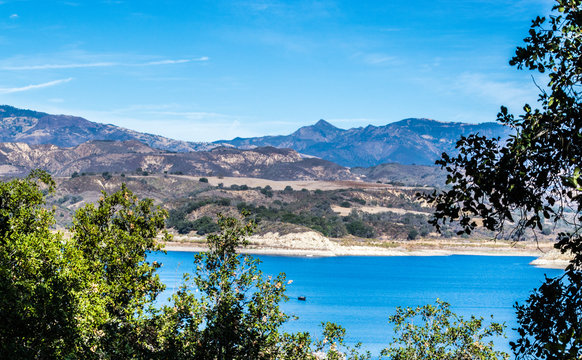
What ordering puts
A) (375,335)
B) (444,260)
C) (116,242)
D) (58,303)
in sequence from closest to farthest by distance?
(58,303) → (116,242) → (375,335) → (444,260)

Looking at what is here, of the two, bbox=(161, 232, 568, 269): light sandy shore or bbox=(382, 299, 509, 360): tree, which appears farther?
bbox=(161, 232, 568, 269): light sandy shore

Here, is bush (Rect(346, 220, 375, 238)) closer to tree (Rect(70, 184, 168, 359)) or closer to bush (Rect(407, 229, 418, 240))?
bush (Rect(407, 229, 418, 240))

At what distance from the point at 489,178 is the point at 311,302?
60.3m

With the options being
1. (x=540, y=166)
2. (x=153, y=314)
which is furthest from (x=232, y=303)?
(x=540, y=166)

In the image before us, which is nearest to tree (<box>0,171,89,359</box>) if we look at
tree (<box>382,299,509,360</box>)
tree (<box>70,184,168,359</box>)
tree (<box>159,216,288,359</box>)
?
tree (<box>70,184,168,359</box>)

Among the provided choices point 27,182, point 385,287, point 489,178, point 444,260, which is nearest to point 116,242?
point 27,182

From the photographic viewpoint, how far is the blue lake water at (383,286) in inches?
2173

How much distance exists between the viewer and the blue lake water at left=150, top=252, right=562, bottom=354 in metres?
55.2

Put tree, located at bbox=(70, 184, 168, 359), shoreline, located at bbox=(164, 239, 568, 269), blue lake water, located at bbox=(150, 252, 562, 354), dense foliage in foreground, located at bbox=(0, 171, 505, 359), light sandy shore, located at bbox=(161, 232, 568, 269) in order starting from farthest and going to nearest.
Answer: light sandy shore, located at bbox=(161, 232, 568, 269) → shoreline, located at bbox=(164, 239, 568, 269) → blue lake water, located at bbox=(150, 252, 562, 354) → tree, located at bbox=(70, 184, 168, 359) → dense foliage in foreground, located at bbox=(0, 171, 505, 359)

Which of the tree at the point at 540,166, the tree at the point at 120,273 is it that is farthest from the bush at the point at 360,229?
the tree at the point at 540,166

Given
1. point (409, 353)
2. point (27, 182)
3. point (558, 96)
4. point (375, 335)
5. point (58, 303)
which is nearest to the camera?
point (558, 96)

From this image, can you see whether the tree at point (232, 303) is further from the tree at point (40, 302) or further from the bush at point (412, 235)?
the bush at point (412, 235)

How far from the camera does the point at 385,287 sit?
86.5 metres

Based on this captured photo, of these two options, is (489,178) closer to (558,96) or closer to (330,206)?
(558,96)
